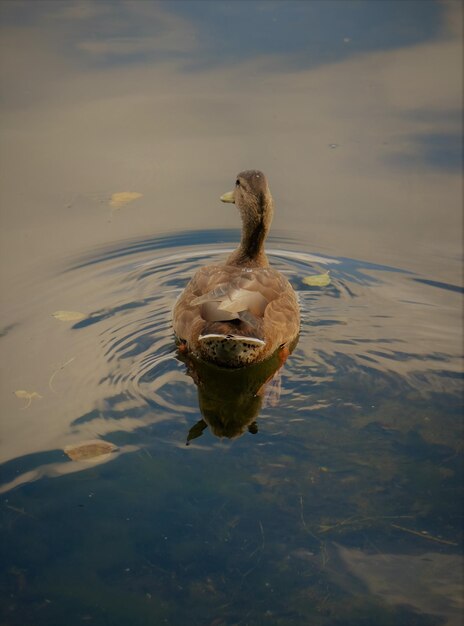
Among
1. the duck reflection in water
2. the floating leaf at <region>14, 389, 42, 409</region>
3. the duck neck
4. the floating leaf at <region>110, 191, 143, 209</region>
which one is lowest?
the duck reflection in water

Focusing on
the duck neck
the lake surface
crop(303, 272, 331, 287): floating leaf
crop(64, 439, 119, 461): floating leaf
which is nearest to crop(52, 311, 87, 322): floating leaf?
the lake surface

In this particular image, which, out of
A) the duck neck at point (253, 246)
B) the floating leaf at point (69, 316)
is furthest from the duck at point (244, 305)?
Result: the floating leaf at point (69, 316)

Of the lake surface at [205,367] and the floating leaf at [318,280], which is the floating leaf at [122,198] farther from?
the floating leaf at [318,280]

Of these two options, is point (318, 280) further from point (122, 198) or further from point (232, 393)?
point (122, 198)

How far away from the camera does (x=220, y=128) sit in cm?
1184

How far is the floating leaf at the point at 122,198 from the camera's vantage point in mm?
10371

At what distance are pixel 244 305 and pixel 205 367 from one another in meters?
0.71

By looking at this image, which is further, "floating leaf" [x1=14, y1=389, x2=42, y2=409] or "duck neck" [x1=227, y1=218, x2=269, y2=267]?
A: "duck neck" [x1=227, y1=218, x2=269, y2=267]

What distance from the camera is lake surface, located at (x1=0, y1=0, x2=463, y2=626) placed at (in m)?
5.14

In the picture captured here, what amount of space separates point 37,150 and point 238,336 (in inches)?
225

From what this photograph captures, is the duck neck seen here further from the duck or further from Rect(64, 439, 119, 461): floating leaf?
Rect(64, 439, 119, 461): floating leaf

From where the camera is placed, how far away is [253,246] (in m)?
8.81

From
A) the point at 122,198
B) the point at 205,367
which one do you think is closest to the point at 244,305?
the point at 205,367

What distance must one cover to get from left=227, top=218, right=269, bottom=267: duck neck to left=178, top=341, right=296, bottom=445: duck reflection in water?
1.22m
